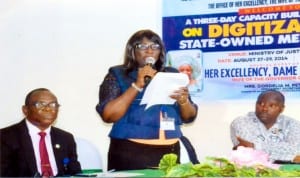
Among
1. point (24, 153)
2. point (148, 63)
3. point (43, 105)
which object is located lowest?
point (24, 153)

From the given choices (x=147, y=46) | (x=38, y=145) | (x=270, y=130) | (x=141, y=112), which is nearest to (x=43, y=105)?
(x=38, y=145)

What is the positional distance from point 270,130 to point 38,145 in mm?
1254

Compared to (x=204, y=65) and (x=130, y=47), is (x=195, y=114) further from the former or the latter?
(x=130, y=47)

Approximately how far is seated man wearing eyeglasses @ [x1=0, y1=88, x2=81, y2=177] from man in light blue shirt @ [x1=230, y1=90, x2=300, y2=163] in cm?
93

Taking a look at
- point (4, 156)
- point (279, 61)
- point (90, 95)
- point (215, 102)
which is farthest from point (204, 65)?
point (4, 156)

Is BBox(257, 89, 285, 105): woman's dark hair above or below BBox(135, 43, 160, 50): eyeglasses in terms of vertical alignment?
below

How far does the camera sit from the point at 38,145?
2619 mm

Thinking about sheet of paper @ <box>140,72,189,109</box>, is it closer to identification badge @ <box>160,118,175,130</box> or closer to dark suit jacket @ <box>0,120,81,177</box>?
identification badge @ <box>160,118,175,130</box>

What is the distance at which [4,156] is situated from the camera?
2559 mm

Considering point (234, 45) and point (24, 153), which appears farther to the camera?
point (234, 45)

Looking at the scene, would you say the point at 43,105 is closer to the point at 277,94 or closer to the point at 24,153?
the point at 24,153

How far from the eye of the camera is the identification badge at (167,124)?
266 centimetres

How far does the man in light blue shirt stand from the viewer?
2.61 meters

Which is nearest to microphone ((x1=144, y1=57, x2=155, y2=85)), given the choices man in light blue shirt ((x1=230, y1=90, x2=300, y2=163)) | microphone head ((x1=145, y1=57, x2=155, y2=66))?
microphone head ((x1=145, y1=57, x2=155, y2=66))
